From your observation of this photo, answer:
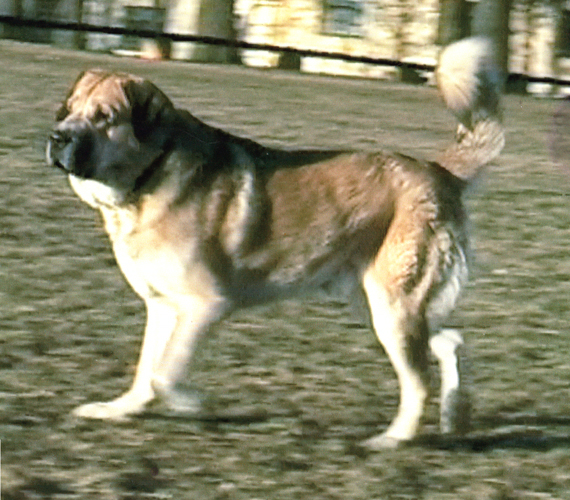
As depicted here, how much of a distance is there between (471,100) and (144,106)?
4.78 ft

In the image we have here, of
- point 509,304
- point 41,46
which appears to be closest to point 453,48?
point 509,304

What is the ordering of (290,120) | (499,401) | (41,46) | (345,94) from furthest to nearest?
(41,46)
(345,94)
(290,120)
(499,401)

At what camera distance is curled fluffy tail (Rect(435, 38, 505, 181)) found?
5.89 m

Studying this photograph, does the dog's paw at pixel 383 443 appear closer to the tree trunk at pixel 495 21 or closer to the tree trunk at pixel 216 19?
the tree trunk at pixel 216 19

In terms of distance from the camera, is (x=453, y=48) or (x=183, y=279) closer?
(x=183, y=279)

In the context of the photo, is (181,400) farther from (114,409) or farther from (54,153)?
(54,153)

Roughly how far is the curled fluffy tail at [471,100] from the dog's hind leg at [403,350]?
0.69 m

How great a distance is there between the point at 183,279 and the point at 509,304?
3.39m

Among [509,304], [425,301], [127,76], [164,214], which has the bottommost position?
[509,304]

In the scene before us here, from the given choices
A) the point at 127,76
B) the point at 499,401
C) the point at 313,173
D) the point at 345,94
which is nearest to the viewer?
the point at 127,76

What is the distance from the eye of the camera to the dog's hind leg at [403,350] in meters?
5.66

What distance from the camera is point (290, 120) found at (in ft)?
44.6

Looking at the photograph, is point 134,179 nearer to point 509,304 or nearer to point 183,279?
point 183,279

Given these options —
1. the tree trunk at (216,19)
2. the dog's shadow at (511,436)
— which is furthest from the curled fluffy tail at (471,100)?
the tree trunk at (216,19)
